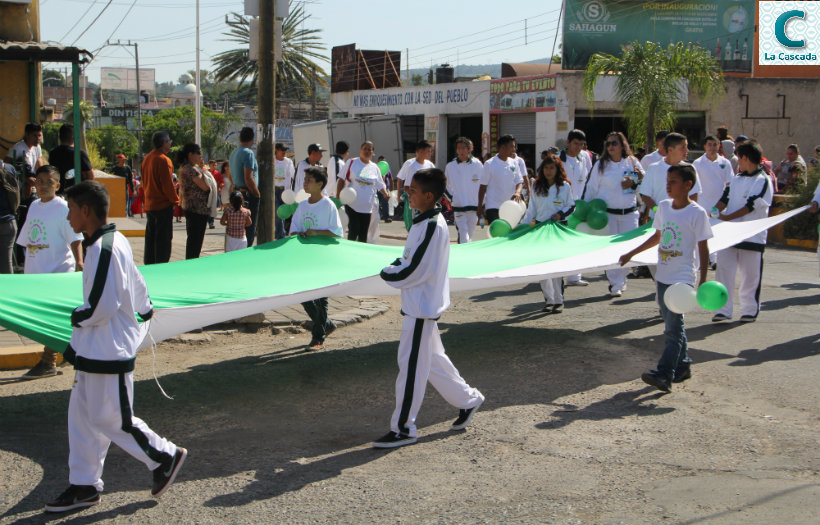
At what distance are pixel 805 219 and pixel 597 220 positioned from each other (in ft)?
31.1

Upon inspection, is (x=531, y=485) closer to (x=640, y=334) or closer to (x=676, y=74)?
(x=640, y=334)

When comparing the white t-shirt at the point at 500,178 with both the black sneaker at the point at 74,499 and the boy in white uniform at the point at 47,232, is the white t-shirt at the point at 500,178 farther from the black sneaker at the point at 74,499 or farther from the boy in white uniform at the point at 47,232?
the black sneaker at the point at 74,499

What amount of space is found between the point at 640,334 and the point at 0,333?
630cm

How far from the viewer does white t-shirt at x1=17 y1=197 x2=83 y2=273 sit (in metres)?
6.95

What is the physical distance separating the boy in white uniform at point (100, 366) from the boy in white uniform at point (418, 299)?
1.54 m

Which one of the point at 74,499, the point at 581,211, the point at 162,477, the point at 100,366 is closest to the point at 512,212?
the point at 581,211

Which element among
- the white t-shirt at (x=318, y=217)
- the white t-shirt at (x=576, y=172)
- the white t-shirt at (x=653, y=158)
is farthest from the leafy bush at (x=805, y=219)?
the white t-shirt at (x=318, y=217)

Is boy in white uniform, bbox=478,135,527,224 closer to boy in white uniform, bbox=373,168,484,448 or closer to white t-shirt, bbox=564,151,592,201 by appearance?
white t-shirt, bbox=564,151,592,201

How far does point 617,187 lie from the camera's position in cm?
1067

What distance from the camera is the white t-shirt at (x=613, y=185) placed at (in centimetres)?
1065

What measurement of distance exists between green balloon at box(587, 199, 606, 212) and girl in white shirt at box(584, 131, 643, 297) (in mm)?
176

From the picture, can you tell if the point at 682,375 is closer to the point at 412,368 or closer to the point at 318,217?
the point at 412,368

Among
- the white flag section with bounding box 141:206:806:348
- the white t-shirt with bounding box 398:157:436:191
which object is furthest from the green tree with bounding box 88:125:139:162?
the white flag section with bounding box 141:206:806:348

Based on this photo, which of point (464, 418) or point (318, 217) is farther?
point (318, 217)
